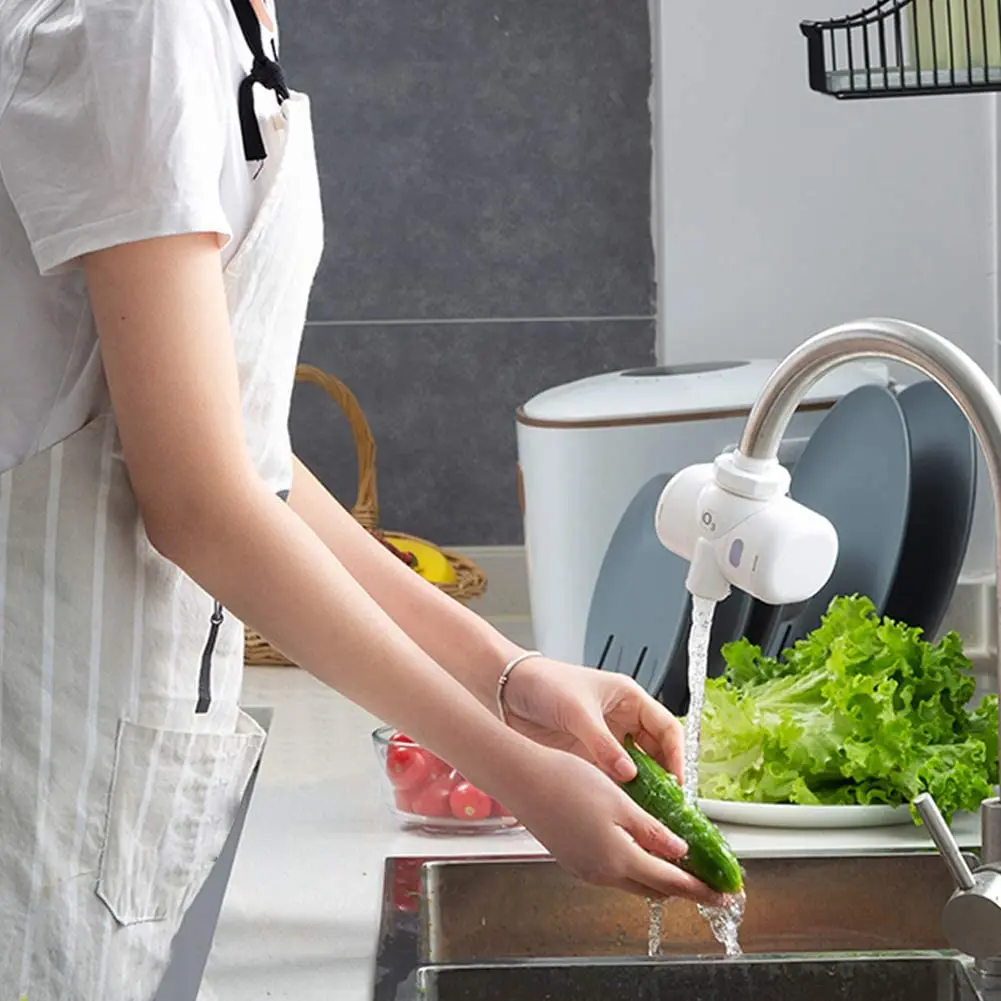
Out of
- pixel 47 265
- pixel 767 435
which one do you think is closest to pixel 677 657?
pixel 767 435

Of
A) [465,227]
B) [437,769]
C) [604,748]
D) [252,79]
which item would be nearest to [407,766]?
[437,769]

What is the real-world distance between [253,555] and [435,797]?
0.51 m

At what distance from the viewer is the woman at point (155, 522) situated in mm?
849

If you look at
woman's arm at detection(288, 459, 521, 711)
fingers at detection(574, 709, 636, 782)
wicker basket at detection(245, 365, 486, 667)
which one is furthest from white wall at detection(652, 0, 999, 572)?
fingers at detection(574, 709, 636, 782)

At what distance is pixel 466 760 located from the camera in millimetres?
884

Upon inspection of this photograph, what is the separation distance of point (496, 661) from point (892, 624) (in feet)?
1.39

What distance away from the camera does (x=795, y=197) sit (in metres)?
2.06

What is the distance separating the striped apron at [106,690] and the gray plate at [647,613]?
66 cm

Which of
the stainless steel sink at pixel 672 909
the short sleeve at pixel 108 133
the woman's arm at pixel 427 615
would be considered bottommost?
the stainless steel sink at pixel 672 909

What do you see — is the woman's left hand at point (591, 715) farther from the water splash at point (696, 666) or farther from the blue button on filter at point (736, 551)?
the blue button on filter at point (736, 551)

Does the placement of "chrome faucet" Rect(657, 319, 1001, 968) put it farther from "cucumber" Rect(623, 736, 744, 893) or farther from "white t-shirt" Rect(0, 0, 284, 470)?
"white t-shirt" Rect(0, 0, 284, 470)

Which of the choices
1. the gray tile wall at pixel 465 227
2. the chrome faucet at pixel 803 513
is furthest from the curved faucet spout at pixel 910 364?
the gray tile wall at pixel 465 227

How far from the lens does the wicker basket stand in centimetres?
213

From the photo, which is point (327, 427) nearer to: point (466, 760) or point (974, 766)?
point (974, 766)
